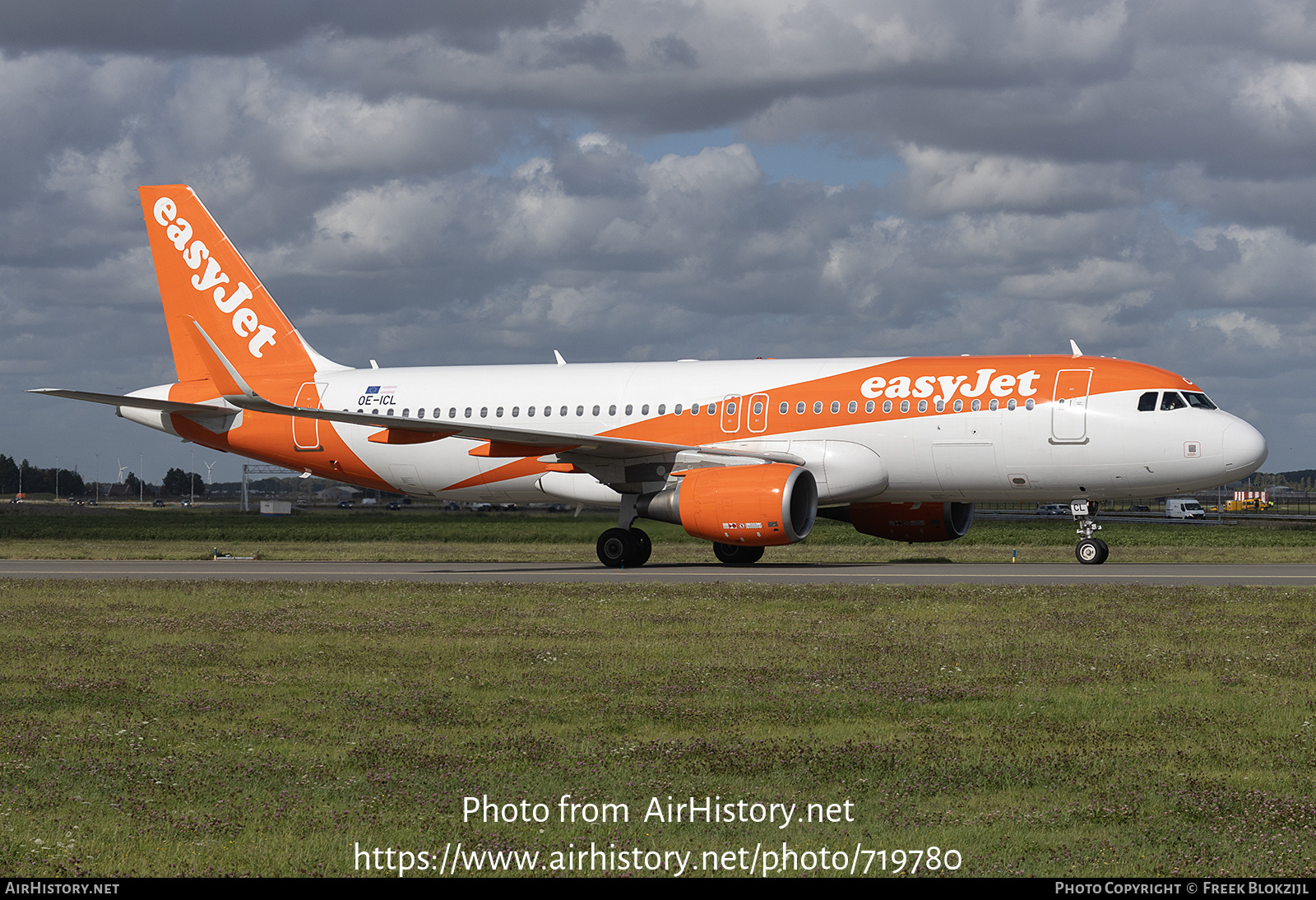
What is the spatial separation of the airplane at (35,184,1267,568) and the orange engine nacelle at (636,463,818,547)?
35mm

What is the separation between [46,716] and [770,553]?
990 inches

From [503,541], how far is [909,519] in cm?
1744

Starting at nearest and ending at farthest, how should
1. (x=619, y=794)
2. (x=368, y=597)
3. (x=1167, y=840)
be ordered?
(x=1167, y=840)
(x=619, y=794)
(x=368, y=597)

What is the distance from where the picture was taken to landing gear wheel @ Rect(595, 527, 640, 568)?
27337 mm

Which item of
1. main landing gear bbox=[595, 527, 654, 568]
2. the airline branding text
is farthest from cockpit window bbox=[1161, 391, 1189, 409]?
main landing gear bbox=[595, 527, 654, 568]

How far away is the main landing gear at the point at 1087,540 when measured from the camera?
25.8 m

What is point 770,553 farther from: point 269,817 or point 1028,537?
point 269,817

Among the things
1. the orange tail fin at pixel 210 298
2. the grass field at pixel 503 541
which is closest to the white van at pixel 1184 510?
the grass field at pixel 503 541

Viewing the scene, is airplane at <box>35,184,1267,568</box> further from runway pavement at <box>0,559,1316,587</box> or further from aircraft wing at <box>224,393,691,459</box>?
runway pavement at <box>0,559,1316,587</box>

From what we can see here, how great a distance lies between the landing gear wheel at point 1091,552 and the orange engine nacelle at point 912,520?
9.12 ft

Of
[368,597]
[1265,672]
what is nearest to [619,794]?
[1265,672]

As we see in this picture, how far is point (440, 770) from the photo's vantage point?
7.90 metres

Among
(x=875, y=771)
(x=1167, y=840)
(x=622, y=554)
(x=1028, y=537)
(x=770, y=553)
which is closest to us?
(x=1167, y=840)

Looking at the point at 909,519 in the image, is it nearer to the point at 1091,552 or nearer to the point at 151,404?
the point at 1091,552
